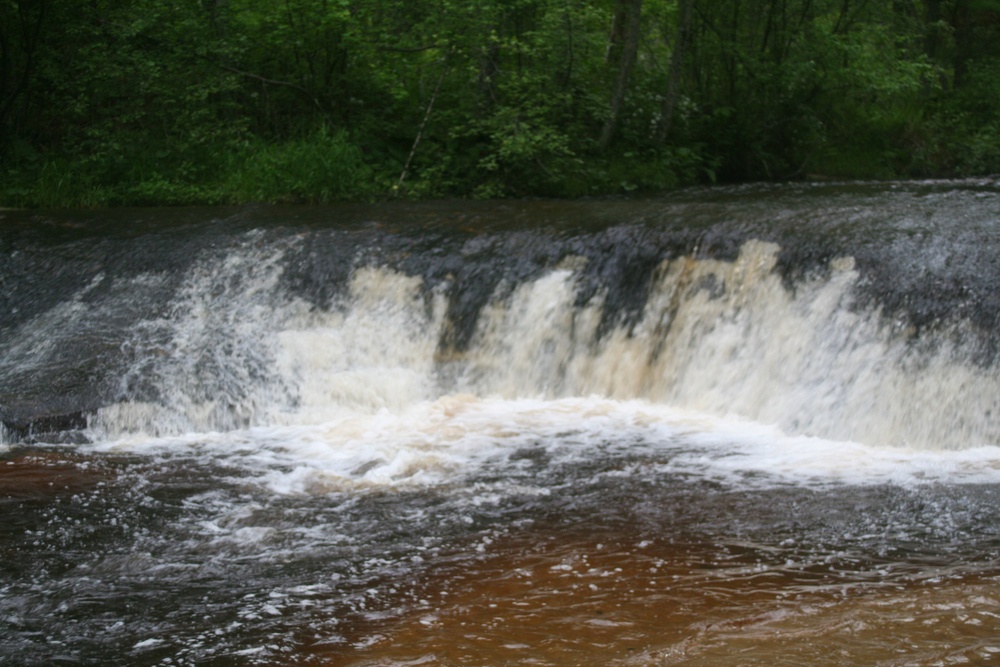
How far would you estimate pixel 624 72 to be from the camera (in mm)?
14438

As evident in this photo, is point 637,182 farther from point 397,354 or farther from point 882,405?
point 882,405

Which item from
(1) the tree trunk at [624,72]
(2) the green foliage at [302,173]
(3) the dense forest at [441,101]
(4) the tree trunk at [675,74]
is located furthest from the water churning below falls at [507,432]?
(4) the tree trunk at [675,74]

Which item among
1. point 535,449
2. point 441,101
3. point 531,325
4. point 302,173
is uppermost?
point 441,101

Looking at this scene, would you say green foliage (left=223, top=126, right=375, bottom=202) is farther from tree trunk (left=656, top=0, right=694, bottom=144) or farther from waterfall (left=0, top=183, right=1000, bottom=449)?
tree trunk (left=656, top=0, right=694, bottom=144)

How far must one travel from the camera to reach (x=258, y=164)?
536 inches

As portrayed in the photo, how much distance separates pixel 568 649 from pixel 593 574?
2.79 feet

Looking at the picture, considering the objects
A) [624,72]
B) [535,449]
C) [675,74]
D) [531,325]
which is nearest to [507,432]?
[535,449]

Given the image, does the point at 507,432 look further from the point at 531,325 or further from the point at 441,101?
the point at 441,101

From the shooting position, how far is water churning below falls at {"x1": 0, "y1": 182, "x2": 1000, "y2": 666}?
4625 millimetres

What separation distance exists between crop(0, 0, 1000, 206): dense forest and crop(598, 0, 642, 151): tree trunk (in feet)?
0.10

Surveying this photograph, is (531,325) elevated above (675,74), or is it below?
below

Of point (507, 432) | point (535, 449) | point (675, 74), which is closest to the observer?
point (535, 449)

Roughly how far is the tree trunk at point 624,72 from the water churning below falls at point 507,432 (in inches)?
81.1

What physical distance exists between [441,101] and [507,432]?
806 centimetres
